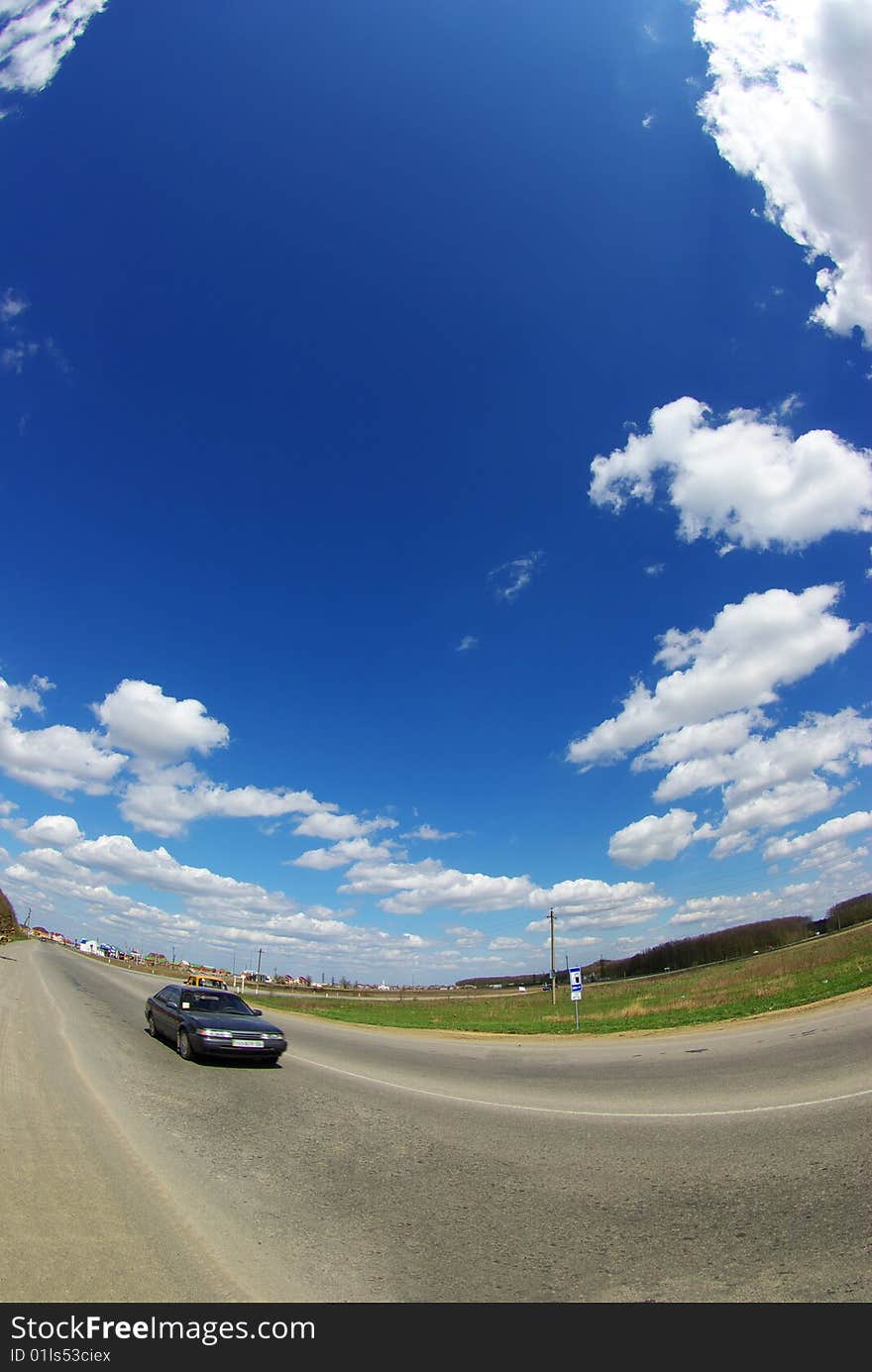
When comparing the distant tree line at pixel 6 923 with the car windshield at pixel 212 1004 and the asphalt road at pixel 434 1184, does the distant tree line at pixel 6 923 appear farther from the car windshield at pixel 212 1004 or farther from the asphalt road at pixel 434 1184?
the asphalt road at pixel 434 1184

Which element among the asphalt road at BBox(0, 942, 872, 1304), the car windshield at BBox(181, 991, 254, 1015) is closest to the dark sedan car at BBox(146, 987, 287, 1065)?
the car windshield at BBox(181, 991, 254, 1015)

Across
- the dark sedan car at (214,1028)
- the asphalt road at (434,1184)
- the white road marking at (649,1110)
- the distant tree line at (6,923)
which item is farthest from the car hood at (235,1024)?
the distant tree line at (6,923)

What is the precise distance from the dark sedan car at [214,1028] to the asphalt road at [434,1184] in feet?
1.57

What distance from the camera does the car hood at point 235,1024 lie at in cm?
1184

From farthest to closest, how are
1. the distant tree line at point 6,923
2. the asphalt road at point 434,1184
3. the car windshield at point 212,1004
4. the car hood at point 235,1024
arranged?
the distant tree line at point 6,923 → the car windshield at point 212,1004 → the car hood at point 235,1024 → the asphalt road at point 434,1184

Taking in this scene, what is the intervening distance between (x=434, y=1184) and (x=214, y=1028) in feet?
25.3

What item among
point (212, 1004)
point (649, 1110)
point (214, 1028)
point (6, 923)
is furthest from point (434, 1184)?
point (6, 923)

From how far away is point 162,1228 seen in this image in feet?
14.7

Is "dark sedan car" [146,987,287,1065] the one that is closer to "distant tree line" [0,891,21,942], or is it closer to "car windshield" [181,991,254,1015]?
"car windshield" [181,991,254,1015]

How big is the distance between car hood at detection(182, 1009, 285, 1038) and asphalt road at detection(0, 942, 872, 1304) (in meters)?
0.74

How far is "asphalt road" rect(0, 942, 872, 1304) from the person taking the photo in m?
3.78
